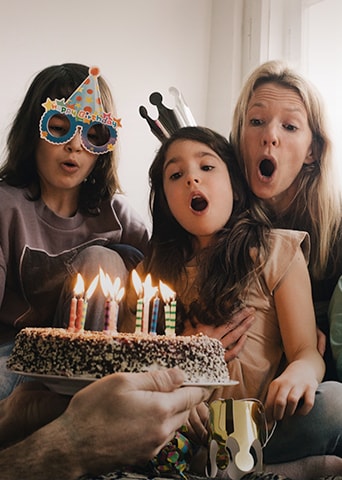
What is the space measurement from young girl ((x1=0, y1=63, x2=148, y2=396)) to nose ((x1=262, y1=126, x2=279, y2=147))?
44 cm

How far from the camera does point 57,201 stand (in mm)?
1947

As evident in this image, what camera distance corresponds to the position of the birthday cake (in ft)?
3.33

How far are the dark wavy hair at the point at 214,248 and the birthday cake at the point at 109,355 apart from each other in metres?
A: 0.41

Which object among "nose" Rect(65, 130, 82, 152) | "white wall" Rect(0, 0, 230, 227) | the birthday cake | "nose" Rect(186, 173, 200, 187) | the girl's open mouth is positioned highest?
"white wall" Rect(0, 0, 230, 227)

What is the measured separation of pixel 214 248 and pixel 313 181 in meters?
0.39

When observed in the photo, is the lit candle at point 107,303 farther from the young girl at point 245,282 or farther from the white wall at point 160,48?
the white wall at point 160,48

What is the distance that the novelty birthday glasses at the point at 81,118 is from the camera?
1771 mm

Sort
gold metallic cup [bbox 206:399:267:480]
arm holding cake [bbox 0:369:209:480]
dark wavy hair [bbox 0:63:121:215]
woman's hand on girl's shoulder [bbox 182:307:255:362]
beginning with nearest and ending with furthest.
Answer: arm holding cake [bbox 0:369:209:480], gold metallic cup [bbox 206:399:267:480], woman's hand on girl's shoulder [bbox 182:307:255:362], dark wavy hair [bbox 0:63:121:215]

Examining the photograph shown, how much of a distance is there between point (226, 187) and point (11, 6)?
1.34 m

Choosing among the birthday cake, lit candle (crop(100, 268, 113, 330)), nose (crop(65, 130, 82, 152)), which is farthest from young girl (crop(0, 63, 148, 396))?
the birthday cake

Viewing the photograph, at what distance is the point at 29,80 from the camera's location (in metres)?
2.40

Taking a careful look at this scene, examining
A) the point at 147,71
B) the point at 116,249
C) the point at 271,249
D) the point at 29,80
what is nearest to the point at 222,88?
the point at 147,71

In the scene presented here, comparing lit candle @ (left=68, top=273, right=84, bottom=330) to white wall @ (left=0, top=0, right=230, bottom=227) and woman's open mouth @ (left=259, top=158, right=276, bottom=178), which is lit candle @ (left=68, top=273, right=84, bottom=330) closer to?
woman's open mouth @ (left=259, top=158, right=276, bottom=178)

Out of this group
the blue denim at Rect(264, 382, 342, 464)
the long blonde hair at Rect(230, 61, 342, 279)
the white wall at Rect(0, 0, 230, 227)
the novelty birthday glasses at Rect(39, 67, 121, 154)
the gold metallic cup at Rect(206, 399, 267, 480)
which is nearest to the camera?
the gold metallic cup at Rect(206, 399, 267, 480)
